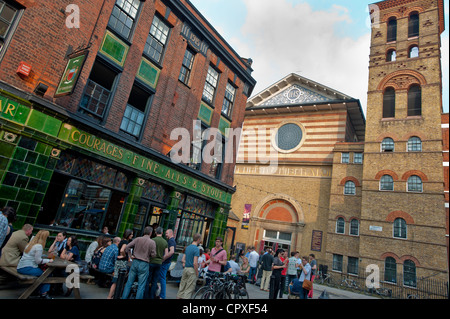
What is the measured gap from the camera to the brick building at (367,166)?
1991 cm

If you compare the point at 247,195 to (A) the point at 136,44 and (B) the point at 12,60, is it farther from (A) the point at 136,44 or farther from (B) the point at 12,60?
(B) the point at 12,60

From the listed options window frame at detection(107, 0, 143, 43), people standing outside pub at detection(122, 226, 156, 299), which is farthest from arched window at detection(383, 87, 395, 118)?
people standing outside pub at detection(122, 226, 156, 299)

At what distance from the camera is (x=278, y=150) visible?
2898cm

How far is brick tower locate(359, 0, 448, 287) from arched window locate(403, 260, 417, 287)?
6 cm

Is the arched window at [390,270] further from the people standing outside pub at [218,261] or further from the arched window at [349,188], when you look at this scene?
the people standing outside pub at [218,261]

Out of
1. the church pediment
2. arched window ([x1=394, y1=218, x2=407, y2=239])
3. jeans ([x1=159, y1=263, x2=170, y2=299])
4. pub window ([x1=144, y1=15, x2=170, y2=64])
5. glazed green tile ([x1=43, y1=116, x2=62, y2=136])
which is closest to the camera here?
jeans ([x1=159, y1=263, x2=170, y2=299])

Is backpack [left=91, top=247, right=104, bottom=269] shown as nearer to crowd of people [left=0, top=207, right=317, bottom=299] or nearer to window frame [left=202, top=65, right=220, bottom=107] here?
crowd of people [left=0, top=207, right=317, bottom=299]

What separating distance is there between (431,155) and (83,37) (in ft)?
76.8

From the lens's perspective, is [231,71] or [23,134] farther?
[231,71]

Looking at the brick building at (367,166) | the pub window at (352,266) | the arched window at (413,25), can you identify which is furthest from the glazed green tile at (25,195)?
the arched window at (413,25)

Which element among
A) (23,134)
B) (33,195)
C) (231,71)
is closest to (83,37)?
(23,134)

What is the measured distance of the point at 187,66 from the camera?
540 inches

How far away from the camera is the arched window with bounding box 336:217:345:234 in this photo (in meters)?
22.8

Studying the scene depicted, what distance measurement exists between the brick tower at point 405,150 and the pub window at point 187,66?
16.7 meters
